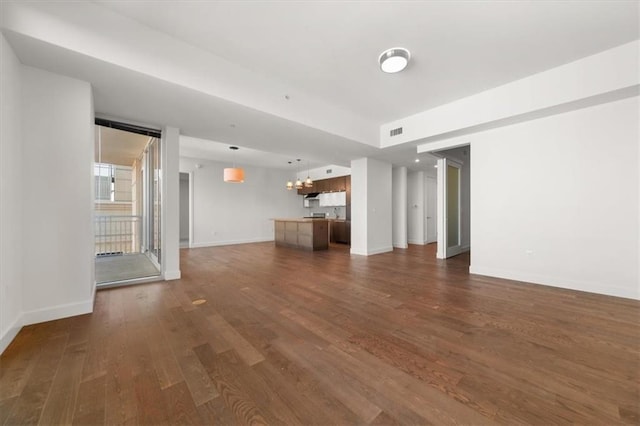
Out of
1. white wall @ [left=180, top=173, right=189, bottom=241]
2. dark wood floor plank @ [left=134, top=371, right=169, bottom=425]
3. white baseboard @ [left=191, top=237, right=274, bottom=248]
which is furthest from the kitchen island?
dark wood floor plank @ [left=134, top=371, right=169, bottom=425]

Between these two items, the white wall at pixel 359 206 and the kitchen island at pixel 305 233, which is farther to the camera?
the kitchen island at pixel 305 233

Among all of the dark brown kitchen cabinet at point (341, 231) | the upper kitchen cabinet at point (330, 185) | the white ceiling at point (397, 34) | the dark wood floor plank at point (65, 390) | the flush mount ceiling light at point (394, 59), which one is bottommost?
the dark wood floor plank at point (65, 390)

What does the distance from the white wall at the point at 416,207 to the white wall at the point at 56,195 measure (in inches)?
330

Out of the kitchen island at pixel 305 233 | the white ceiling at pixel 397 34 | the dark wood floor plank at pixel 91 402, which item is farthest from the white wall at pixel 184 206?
the dark wood floor plank at pixel 91 402

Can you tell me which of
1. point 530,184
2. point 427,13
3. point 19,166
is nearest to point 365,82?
point 427,13

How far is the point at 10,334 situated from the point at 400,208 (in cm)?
799

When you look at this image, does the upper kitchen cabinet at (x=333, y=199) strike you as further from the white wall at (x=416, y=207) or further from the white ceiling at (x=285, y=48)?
the white ceiling at (x=285, y=48)

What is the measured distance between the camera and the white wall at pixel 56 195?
2393mm

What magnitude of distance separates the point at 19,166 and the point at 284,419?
324 centimetres

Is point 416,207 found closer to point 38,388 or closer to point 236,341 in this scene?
point 236,341

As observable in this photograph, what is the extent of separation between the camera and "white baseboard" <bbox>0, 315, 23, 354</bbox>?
1.90 meters

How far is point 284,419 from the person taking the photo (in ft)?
4.17

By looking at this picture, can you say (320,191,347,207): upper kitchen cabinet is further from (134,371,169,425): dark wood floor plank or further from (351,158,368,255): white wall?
(134,371,169,425): dark wood floor plank

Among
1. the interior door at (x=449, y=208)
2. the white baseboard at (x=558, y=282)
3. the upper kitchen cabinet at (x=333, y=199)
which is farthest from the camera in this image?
the upper kitchen cabinet at (x=333, y=199)
